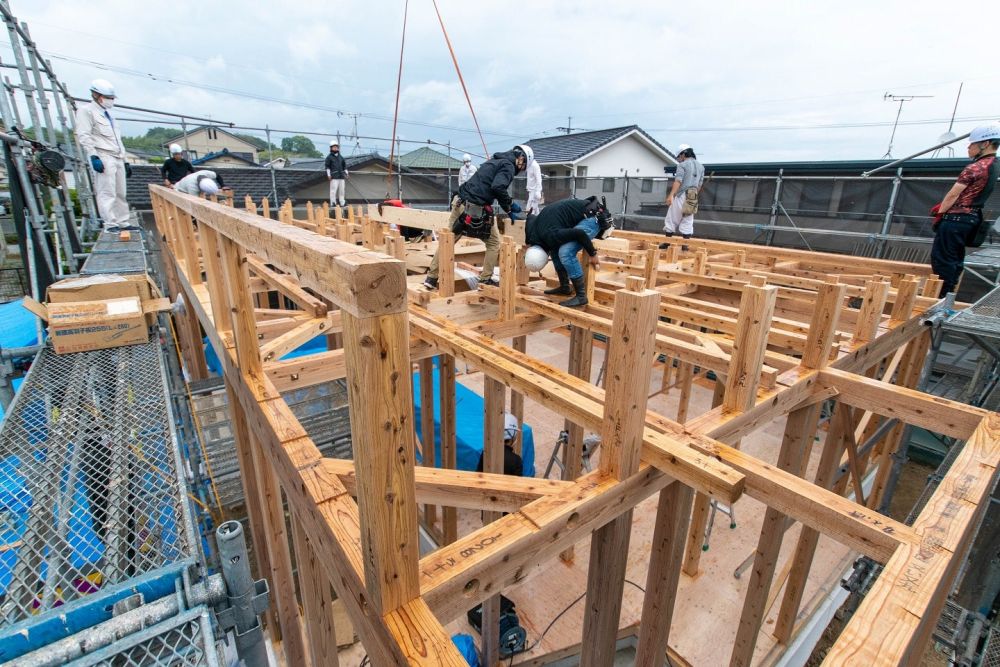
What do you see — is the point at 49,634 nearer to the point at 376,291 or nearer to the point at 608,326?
the point at 376,291

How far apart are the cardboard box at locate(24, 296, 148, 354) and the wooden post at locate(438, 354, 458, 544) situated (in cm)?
255

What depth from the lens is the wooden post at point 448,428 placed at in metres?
4.71

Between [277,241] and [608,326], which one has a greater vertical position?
[277,241]

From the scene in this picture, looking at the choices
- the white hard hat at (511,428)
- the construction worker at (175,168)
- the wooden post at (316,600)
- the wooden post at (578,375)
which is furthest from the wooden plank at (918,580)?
the construction worker at (175,168)

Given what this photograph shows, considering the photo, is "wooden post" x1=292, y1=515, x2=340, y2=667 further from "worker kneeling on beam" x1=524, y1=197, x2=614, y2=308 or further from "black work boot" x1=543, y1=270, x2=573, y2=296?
"black work boot" x1=543, y1=270, x2=573, y2=296

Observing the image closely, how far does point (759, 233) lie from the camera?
10.9m

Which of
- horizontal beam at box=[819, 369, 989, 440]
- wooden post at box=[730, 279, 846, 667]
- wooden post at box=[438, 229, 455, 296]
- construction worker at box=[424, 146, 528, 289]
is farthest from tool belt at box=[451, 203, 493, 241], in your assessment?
horizontal beam at box=[819, 369, 989, 440]

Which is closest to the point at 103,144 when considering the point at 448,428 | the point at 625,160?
the point at 448,428

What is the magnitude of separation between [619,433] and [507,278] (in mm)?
2454

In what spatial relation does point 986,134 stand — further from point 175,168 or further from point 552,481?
point 175,168

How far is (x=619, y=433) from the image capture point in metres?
1.89

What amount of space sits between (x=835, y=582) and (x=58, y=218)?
10064 millimetres

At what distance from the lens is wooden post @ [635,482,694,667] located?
215 cm

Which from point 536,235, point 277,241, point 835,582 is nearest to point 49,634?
point 277,241
